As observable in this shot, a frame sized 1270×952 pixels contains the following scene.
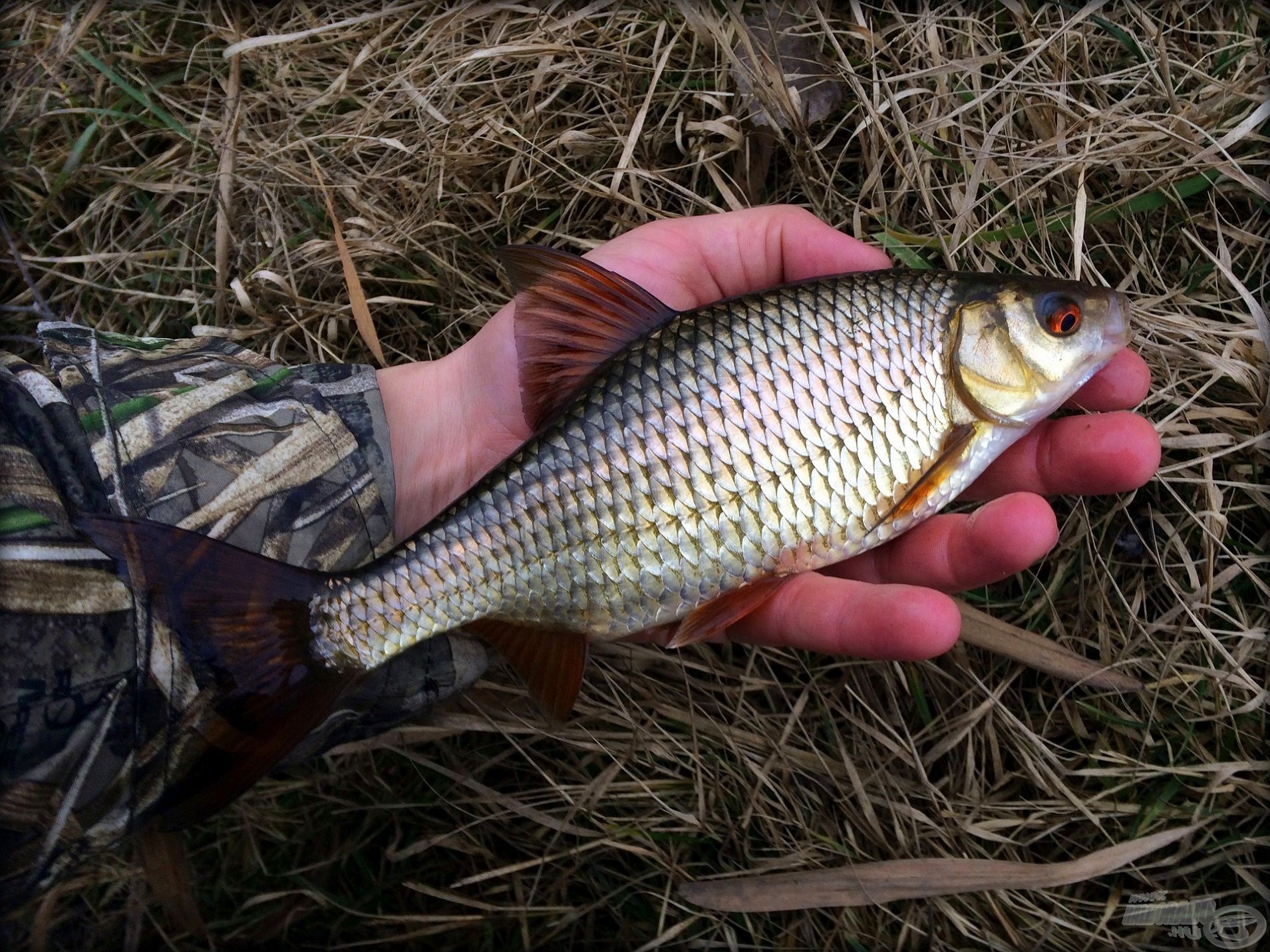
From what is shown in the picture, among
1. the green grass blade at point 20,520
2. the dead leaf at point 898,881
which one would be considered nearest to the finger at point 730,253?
the green grass blade at point 20,520

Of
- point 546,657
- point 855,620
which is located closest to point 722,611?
point 855,620

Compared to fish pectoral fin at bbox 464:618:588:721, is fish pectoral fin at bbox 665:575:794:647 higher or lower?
higher

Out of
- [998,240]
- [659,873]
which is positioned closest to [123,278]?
[659,873]

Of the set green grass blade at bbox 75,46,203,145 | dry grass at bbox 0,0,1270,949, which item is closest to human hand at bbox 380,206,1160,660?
dry grass at bbox 0,0,1270,949

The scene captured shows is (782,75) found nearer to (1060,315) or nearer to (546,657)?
(1060,315)

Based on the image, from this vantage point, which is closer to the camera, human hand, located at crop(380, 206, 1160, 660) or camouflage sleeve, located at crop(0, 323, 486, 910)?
camouflage sleeve, located at crop(0, 323, 486, 910)

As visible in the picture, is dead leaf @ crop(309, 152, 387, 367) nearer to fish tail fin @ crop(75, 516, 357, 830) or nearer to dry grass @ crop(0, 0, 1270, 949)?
dry grass @ crop(0, 0, 1270, 949)

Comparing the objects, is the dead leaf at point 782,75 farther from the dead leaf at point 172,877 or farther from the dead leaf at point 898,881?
the dead leaf at point 172,877
